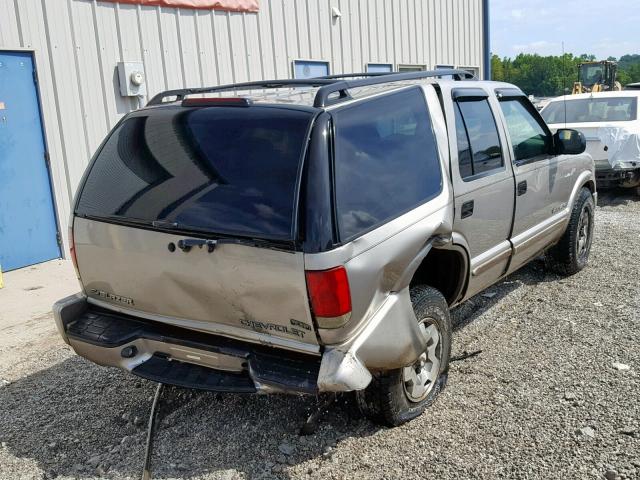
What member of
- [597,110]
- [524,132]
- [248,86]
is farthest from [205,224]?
[597,110]

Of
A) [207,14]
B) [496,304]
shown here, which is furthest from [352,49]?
[496,304]

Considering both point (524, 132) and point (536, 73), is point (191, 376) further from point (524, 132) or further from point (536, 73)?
point (536, 73)

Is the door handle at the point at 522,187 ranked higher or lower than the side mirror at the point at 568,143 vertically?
lower

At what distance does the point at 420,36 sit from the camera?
13.4m

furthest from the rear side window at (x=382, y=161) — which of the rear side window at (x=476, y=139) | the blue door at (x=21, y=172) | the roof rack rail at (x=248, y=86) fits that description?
the blue door at (x=21, y=172)

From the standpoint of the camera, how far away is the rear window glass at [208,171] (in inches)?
112

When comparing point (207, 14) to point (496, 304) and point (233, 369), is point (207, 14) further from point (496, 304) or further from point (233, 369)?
point (233, 369)

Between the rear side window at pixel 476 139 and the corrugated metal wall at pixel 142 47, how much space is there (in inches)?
197

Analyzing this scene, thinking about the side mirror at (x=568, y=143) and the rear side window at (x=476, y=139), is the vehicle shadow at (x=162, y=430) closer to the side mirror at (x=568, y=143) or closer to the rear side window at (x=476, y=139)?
the rear side window at (x=476, y=139)

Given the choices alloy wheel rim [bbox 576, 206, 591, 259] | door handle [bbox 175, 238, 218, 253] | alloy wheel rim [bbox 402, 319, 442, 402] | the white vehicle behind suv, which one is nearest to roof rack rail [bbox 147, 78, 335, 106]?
door handle [bbox 175, 238, 218, 253]

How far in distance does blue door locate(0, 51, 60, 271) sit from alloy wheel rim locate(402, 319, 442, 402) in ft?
17.1

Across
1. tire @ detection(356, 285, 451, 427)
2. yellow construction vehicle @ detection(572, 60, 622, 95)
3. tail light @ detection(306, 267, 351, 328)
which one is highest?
yellow construction vehicle @ detection(572, 60, 622, 95)

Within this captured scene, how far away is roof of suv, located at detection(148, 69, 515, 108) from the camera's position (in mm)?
3100

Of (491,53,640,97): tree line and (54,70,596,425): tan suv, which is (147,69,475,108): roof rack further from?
(491,53,640,97): tree line
